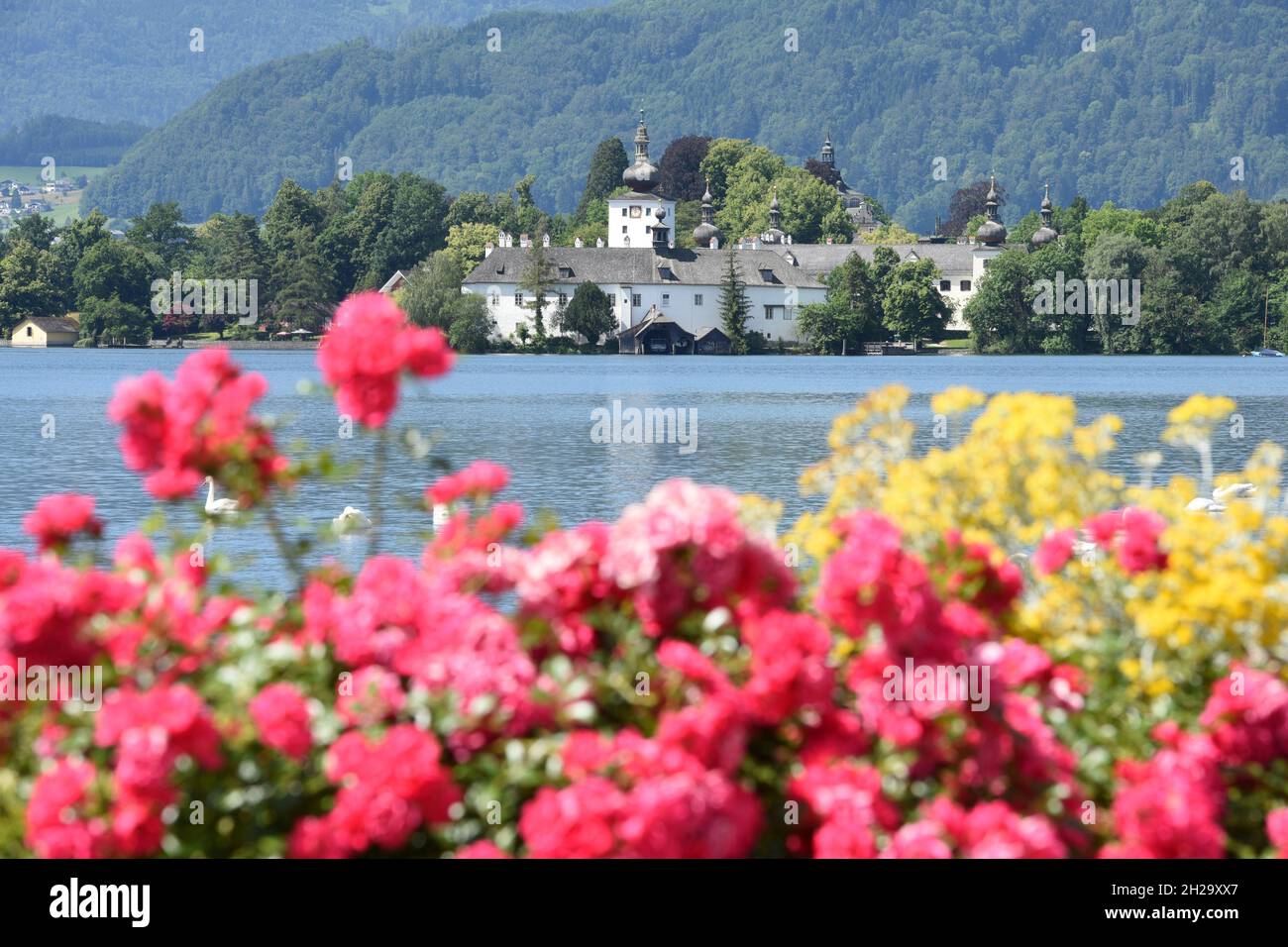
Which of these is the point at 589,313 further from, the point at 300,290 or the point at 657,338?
the point at 300,290

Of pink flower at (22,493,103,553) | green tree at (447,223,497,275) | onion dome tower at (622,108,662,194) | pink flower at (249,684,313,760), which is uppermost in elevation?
onion dome tower at (622,108,662,194)

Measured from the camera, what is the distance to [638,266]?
140500 mm

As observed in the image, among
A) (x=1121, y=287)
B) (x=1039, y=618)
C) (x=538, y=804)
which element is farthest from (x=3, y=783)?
(x=1121, y=287)

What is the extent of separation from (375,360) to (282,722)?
1.33m

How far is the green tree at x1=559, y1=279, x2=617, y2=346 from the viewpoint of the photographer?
13438 centimetres

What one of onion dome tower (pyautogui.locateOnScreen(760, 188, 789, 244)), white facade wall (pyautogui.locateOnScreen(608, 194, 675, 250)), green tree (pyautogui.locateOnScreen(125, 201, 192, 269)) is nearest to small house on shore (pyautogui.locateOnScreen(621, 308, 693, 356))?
white facade wall (pyautogui.locateOnScreen(608, 194, 675, 250))

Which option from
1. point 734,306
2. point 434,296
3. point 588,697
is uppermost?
point 434,296

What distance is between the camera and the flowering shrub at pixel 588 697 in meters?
5.11

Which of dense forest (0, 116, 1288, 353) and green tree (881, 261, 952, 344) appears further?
green tree (881, 261, 952, 344)

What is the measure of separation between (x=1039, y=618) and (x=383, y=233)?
154886 mm

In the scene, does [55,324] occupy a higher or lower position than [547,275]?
lower

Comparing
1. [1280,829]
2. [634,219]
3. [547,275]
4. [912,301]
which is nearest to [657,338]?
[547,275]

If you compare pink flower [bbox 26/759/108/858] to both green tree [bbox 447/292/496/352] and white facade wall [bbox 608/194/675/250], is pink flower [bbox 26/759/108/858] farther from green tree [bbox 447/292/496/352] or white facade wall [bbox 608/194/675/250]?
white facade wall [bbox 608/194/675/250]

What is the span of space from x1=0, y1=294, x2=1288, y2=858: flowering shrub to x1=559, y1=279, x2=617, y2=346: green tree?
5047 inches
